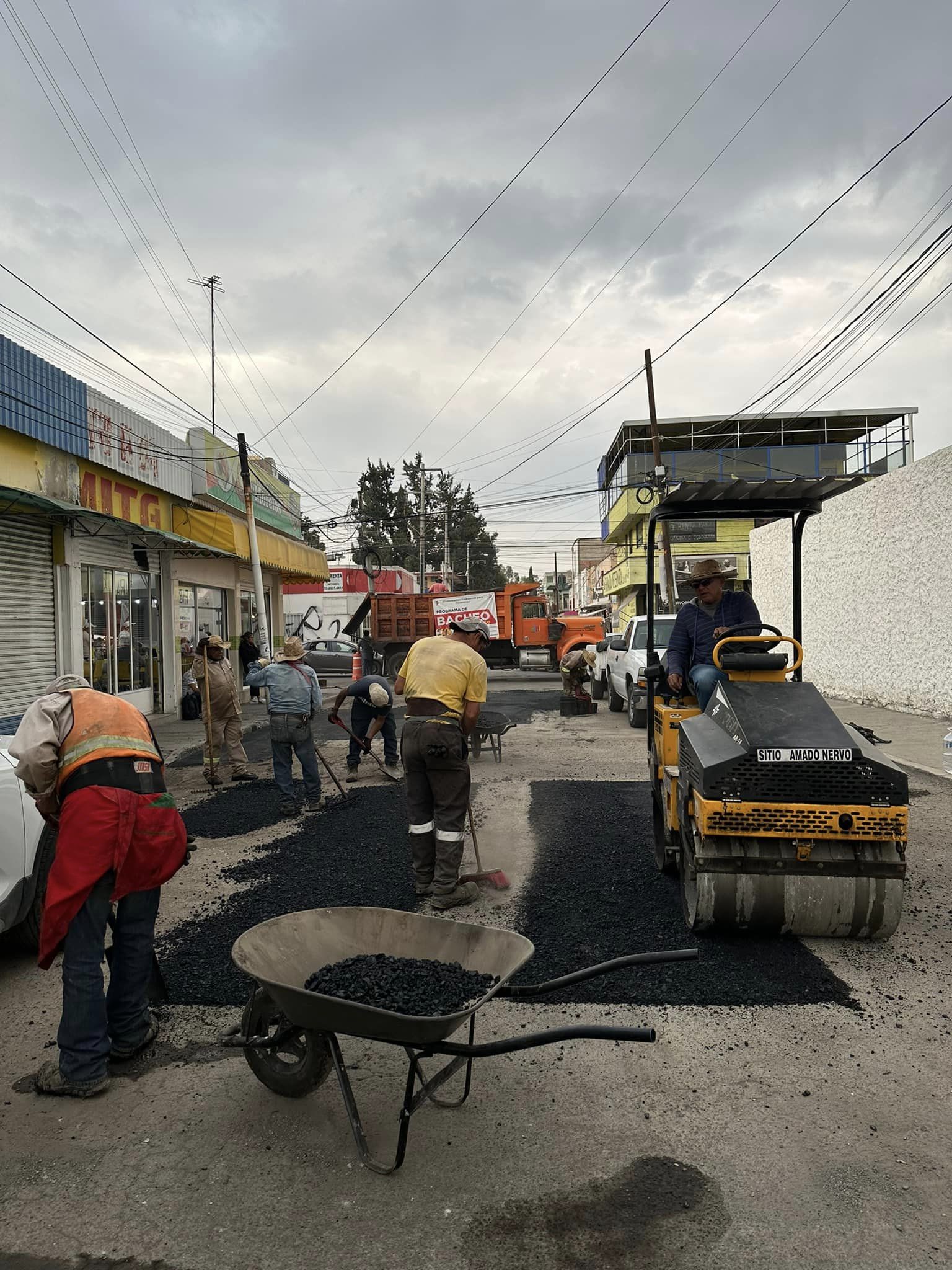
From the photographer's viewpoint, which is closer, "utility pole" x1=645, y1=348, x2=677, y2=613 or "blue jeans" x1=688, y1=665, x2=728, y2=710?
"blue jeans" x1=688, y1=665, x2=728, y2=710

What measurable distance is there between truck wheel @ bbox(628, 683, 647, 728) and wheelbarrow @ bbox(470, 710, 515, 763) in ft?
10.2

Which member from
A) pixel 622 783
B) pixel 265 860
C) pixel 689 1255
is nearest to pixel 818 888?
pixel 689 1255

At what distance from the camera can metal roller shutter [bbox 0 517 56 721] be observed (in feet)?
40.9

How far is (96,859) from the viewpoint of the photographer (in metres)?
3.51

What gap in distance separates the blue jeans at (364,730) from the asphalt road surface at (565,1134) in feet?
17.4

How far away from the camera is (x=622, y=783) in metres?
9.77

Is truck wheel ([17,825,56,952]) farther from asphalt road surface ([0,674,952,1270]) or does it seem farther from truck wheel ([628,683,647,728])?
truck wheel ([628,683,647,728])

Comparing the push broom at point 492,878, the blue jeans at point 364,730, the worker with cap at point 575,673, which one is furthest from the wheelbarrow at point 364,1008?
the worker with cap at point 575,673

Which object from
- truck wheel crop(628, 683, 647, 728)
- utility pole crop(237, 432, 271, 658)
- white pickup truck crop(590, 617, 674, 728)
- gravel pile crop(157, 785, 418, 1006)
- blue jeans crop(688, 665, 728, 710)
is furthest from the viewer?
utility pole crop(237, 432, 271, 658)

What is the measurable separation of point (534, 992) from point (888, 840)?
231 centimetres

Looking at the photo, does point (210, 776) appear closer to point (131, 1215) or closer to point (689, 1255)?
point (131, 1215)

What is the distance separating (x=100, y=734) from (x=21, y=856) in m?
1.43

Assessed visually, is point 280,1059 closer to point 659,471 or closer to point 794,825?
point 794,825

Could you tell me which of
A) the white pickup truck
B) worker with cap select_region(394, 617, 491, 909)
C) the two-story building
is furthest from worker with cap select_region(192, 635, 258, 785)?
the two-story building
